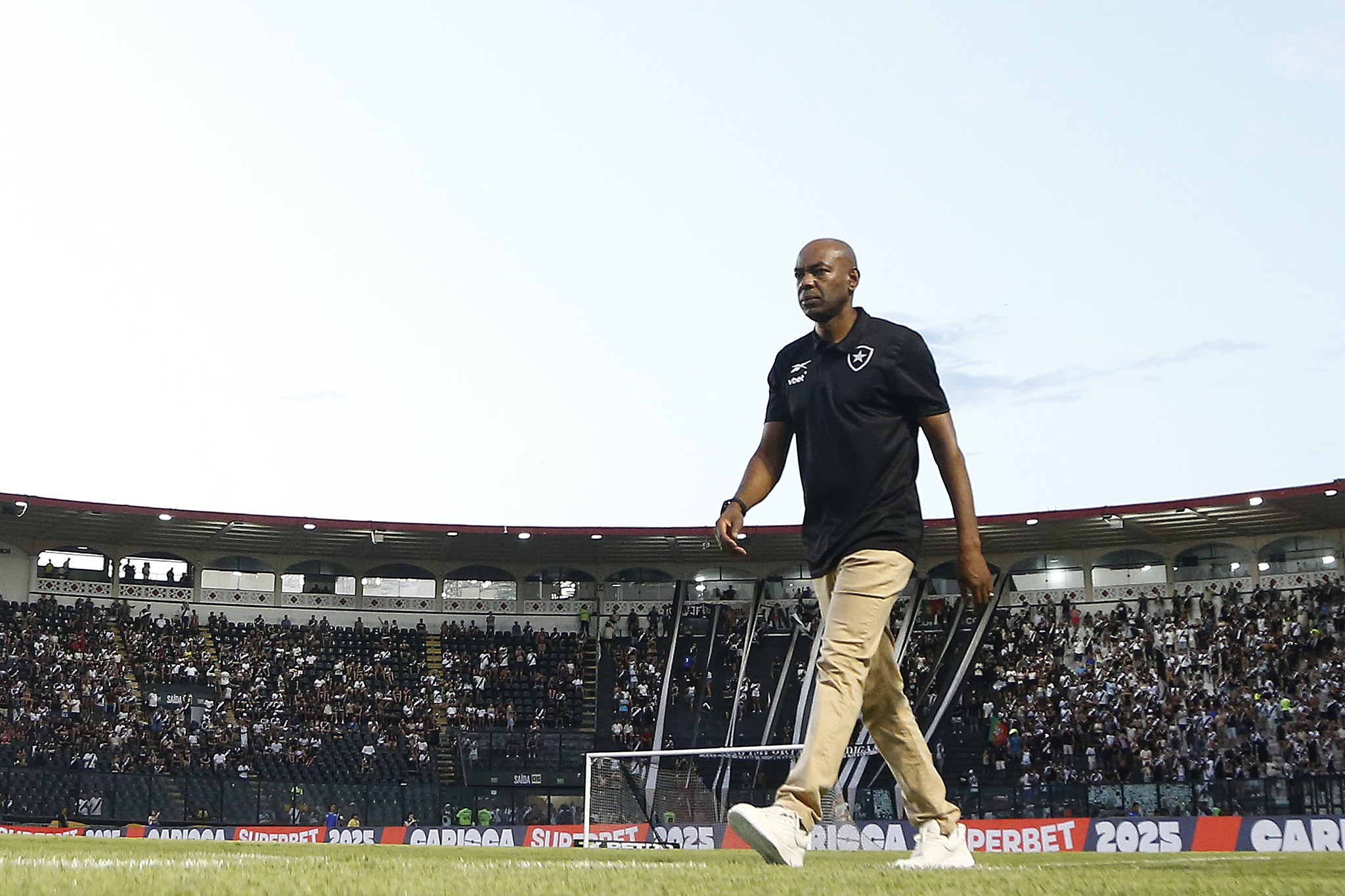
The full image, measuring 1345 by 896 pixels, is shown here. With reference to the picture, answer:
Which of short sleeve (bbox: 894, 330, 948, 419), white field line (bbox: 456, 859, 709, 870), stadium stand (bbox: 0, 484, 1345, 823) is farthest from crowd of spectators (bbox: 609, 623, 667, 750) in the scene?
white field line (bbox: 456, 859, 709, 870)

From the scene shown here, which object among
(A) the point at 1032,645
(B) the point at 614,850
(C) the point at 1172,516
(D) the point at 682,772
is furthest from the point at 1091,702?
(B) the point at 614,850

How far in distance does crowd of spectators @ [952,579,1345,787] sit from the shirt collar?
28.1 meters

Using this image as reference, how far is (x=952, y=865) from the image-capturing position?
16.4 feet

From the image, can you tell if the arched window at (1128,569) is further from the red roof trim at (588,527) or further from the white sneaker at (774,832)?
the white sneaker at (774,832)

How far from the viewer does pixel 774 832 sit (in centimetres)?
457

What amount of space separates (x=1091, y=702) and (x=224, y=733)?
79.3 feet

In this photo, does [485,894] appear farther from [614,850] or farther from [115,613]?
[115,613]

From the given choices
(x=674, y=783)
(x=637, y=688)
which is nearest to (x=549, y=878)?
(x=674, y=783)

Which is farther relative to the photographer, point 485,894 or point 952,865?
point 952,865

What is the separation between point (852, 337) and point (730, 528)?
2.98ft

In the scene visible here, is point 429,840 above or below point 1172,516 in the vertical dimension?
below

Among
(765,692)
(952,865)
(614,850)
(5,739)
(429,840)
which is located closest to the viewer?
(952,865)

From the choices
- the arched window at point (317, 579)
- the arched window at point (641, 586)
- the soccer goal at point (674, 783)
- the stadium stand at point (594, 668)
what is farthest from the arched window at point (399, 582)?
the soccer goal at point (674, 783)

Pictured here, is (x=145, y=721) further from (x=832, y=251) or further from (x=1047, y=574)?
(x=832, y=251)
